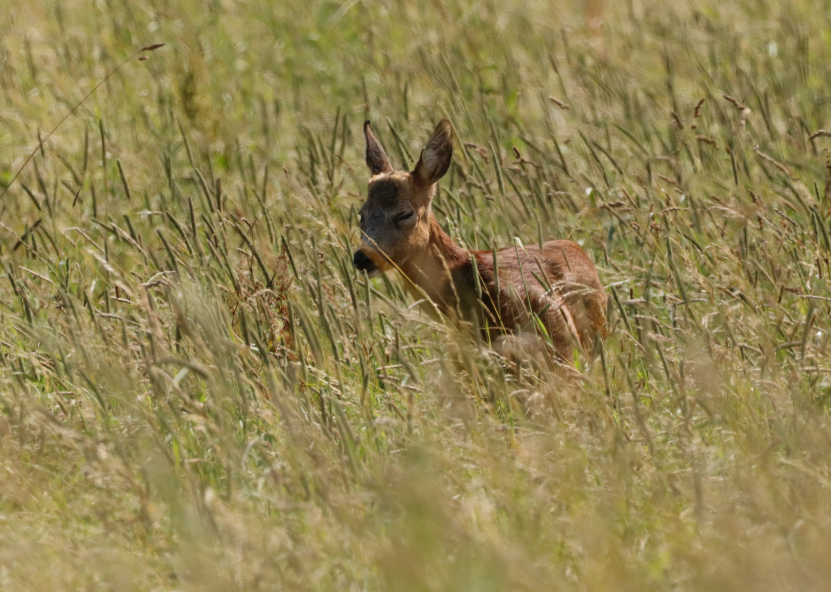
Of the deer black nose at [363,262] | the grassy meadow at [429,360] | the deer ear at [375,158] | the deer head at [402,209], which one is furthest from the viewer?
the deer ear at [375,158]

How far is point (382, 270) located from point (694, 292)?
4.41 ft

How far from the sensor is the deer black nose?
184 inches

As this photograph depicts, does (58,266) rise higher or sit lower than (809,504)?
higher

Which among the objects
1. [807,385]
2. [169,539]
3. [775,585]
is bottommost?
[807,385]

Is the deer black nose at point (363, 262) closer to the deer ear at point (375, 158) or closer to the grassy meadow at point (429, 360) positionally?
the grassy meadow at point (429, 360)

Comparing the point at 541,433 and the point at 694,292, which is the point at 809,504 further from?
the point at 694,292

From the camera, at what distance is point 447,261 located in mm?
5125

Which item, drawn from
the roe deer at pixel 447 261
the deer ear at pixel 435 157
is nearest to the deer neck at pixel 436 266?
the roe deer at pixel 447 261

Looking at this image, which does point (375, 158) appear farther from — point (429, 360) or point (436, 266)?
point (429, 360)

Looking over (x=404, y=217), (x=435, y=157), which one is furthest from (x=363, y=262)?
(x=435, y=157)

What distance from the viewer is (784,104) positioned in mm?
5859

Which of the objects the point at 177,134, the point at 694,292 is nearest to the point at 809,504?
the point at 694,292

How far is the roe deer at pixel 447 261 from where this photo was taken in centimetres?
477

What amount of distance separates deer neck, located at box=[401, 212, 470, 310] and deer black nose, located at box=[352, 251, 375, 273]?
31cm
